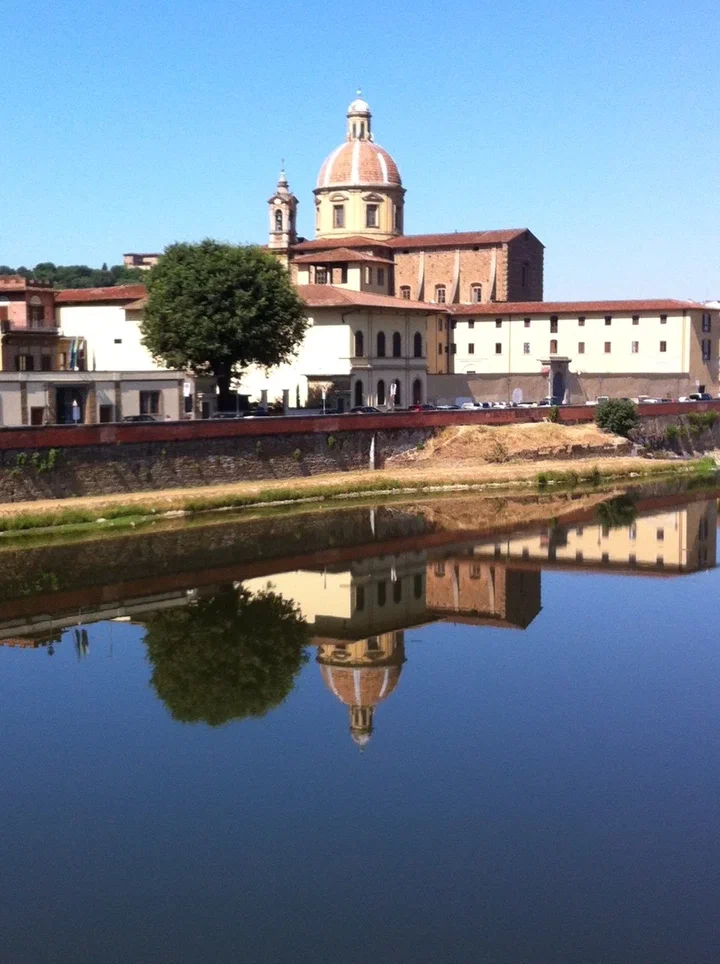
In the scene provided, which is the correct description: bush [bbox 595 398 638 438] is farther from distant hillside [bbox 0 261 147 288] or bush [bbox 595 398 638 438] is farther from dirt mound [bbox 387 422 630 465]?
distant hillside [bbox 0 261 147 288]

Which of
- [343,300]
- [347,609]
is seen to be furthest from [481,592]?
[343,300]

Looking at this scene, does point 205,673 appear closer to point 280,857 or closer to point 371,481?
point 280,857

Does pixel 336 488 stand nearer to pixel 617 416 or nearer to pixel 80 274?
pixel 617 416

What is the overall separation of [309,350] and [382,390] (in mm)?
4621

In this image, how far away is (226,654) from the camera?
27.5 m

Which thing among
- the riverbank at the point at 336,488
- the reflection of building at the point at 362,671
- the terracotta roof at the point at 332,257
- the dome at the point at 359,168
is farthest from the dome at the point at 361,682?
the dome at the point at 359,168

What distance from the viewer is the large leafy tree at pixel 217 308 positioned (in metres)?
55.7

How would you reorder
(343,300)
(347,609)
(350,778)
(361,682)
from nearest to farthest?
1. (350,778)
2. (361,682)
3. (347,609)
4. (343,300)

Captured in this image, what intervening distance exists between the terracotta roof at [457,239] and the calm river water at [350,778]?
49.9 m

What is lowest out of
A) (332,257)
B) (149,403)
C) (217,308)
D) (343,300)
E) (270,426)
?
(270,426)

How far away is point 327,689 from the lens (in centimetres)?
2525

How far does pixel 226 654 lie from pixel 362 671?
2926mm

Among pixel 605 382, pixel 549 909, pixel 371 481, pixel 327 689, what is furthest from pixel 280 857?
pixel 605 382

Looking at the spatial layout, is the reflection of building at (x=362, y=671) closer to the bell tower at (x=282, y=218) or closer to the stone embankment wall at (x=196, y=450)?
the stone embankment wall at (x=196, y=450)
